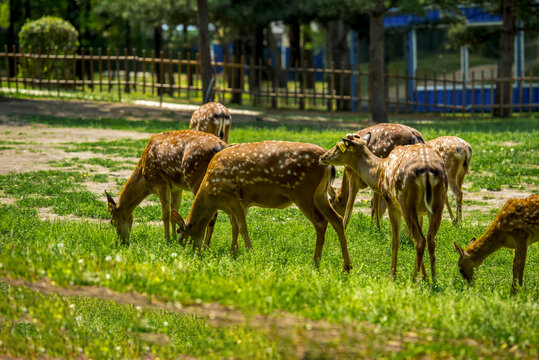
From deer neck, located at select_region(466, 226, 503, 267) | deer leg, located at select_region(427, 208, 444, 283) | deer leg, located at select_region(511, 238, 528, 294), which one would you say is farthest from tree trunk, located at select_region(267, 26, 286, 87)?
deer leg, located at select_region(511, 238, 528, 294)

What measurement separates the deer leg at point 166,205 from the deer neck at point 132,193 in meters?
0.21

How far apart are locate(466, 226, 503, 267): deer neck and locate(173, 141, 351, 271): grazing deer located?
130 centimetres

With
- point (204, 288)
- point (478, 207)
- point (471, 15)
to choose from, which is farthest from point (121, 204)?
point (471, 15)

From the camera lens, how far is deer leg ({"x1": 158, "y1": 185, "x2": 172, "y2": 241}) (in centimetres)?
930

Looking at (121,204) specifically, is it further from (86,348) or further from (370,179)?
(86,348)

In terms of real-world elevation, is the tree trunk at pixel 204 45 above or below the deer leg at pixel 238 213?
above

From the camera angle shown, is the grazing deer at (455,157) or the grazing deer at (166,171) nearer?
the grazing deer at (166,171)

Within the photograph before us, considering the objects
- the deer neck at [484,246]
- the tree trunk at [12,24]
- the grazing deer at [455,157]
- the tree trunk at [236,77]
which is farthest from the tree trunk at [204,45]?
the deer neck at [484,246]

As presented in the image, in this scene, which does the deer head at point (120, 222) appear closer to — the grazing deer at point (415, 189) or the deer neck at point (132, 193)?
the deer neck at point (132, 193)

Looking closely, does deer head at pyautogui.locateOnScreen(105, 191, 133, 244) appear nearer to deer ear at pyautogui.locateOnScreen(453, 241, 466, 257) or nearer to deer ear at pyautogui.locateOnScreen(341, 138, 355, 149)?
deer ear at pyautogui.locateOnScreen(341, 138, 355, 149)

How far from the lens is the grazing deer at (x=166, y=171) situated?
9133 mm

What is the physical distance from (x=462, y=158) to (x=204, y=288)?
6507mm

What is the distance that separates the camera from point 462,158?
11250 millimetres

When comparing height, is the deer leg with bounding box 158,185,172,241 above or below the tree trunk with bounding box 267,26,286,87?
below
